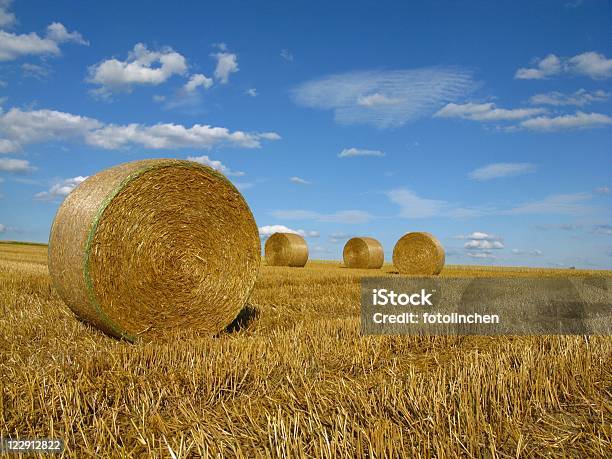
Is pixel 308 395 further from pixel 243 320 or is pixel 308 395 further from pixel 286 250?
pixel 286 250

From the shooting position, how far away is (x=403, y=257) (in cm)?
2036

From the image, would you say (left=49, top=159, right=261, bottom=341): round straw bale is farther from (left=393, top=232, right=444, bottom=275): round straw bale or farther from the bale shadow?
(left=393, top=232, right=444, bottom=275): round straw bale

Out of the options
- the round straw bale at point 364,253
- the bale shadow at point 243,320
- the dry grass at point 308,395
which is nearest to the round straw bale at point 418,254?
the round straw bale at point 364,253

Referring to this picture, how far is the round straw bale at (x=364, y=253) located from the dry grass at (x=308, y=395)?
636 inches

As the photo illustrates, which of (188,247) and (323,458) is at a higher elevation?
(188,247)

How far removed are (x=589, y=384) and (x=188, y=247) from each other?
14.9ft

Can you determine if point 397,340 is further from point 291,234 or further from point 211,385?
point 291,234

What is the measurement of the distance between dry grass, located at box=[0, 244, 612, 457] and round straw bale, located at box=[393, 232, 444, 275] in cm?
1349

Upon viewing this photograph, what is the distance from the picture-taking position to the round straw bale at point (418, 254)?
64.0 ft

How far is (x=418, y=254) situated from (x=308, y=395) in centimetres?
1689

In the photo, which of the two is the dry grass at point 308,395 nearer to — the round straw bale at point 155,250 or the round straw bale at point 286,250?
the round straw bale at point 155,250

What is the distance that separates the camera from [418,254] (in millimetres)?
19906

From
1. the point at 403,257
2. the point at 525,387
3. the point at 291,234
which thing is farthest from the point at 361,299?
the point at 291,234

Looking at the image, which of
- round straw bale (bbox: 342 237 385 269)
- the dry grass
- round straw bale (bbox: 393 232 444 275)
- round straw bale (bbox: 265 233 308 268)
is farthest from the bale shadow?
round straw bale (bbox: 342 237 385 269)
